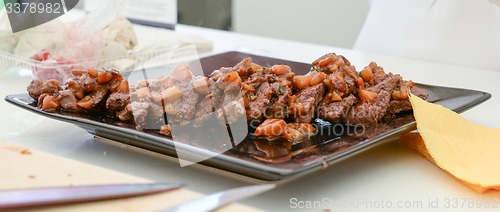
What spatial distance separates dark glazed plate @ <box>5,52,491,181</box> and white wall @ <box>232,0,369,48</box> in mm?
2644

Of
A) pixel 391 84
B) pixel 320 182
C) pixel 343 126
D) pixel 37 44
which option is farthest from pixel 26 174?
pixel 37 44

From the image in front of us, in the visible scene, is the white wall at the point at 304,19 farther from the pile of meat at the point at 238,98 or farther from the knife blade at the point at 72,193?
the knife blade at the point at 72,193

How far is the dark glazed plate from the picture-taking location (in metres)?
0.99

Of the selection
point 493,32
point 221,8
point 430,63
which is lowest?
point 221,8

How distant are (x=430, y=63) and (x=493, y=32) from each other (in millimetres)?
257

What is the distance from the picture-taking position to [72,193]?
0.89 m

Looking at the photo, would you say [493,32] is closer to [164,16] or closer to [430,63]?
[430,63]

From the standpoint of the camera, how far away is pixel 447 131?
1.22 meters

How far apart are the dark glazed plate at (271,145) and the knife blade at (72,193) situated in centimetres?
13

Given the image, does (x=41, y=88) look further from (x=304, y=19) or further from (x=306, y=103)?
(x=304, y=19)

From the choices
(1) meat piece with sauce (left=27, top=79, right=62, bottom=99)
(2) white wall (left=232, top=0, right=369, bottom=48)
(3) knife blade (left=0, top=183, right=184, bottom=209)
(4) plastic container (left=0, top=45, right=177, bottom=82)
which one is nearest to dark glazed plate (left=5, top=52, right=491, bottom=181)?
(1) meat piece with sauce (left=27, top=79, right=62, bottom=99)

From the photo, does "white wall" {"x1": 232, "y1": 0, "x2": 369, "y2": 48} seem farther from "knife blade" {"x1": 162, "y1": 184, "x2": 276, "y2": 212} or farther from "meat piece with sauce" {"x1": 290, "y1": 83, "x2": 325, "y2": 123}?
"knife blade" {"x1": 162, "y1": 184, "x2": 276, "y2": 212}

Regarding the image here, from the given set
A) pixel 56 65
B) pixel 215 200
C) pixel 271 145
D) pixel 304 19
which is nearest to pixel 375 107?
pixel 271 145

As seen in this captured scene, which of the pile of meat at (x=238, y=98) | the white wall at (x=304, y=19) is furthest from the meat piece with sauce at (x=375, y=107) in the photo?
the white wall at (x=304, y=19)
